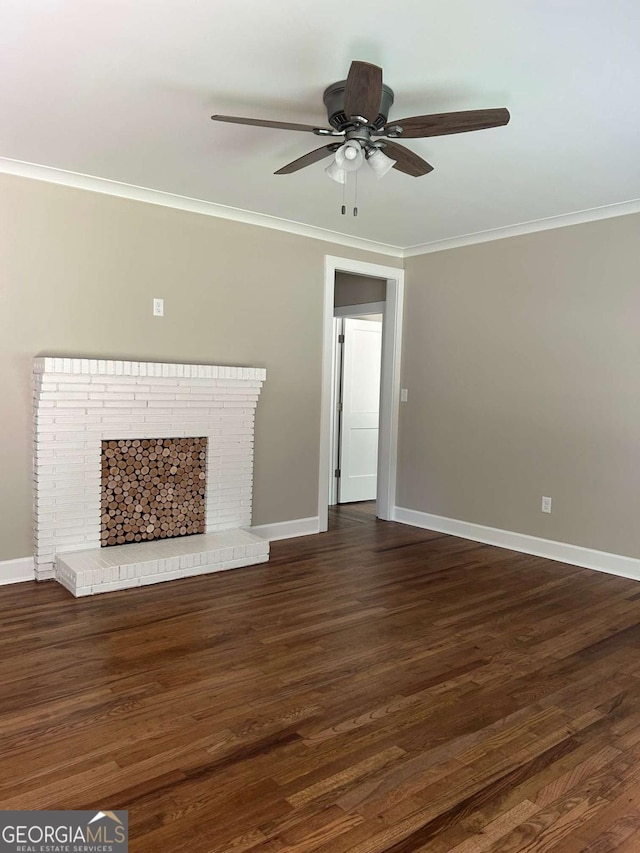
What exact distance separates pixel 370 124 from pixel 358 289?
353cm

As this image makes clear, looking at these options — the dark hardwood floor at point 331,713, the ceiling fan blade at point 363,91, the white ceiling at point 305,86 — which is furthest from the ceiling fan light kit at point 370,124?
the dark hardwood floor at point 331,713

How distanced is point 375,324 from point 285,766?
16.6 ft

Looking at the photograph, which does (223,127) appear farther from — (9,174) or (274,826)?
(274,826)

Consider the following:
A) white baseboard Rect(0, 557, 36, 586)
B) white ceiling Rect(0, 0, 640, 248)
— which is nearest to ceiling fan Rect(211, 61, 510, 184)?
white ceiling Rect(0, 0, 640, 248)

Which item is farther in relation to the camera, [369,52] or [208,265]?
[208,265]

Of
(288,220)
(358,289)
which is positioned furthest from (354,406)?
(288,220)

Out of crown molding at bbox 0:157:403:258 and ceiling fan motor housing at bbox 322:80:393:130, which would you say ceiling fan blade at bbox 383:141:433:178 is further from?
crown molding at bbox 0:157:403:258

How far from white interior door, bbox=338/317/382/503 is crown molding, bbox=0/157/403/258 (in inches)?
44.7

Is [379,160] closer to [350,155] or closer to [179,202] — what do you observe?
[350,155]

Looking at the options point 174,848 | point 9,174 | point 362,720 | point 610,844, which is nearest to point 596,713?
point 610,844

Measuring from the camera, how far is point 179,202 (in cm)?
428

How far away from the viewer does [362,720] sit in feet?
7.73

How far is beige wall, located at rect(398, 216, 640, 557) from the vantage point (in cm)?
423

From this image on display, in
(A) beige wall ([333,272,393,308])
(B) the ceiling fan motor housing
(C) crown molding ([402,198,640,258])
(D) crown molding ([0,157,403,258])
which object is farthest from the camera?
(A) beige wall ([333,272,393,308])
